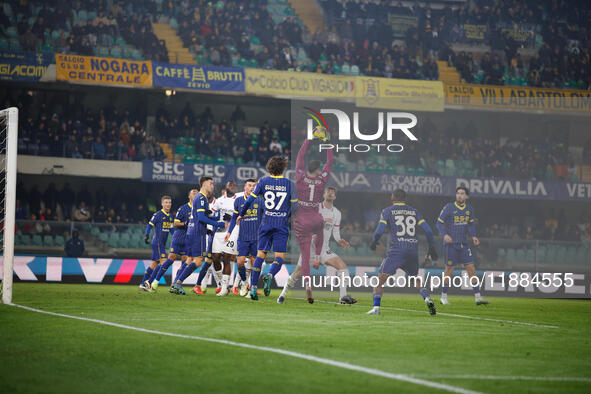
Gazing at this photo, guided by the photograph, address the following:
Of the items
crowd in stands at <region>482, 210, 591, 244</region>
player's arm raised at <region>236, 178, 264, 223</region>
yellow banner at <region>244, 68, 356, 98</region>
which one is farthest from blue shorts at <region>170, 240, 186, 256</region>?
yellow banner at <region>244, 68, 356, 98</region>

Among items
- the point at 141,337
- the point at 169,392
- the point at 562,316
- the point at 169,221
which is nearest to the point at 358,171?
the point at 169,221

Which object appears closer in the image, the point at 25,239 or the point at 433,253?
the point at 433,253

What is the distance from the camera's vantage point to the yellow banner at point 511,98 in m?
33.6

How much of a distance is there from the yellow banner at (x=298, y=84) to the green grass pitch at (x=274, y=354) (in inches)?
818

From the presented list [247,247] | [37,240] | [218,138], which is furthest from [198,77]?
[247,247]

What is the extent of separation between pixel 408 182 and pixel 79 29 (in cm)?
1534

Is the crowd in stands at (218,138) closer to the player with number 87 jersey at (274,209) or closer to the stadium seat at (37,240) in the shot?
the stadium seat at (37,240)

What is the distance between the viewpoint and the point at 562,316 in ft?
47.9

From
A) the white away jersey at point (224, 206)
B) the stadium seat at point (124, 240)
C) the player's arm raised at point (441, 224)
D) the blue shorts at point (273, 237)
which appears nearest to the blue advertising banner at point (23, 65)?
the stadium seat at point (124, 240)

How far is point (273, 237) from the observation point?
14.3 m

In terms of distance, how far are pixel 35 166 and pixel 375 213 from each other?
49.1 ft

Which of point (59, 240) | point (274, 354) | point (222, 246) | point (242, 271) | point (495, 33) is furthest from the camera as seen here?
point (495, 33)

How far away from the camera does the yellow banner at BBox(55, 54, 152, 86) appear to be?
30344 millimetres

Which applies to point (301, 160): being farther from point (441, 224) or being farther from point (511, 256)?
point (511, 256)
